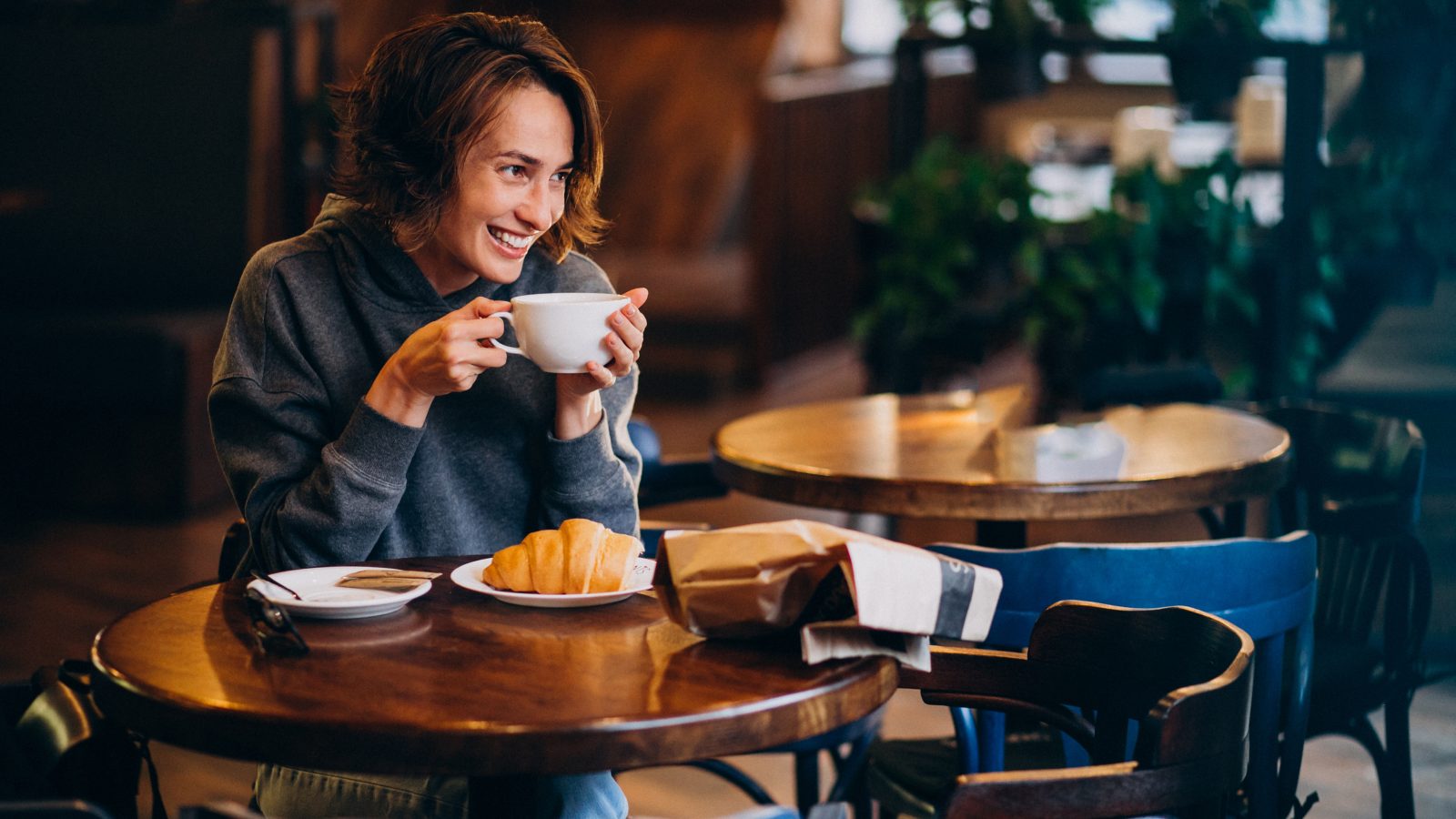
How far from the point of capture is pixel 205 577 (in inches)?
167

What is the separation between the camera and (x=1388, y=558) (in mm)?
2340

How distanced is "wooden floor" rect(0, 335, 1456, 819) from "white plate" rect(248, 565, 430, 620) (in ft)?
1.65

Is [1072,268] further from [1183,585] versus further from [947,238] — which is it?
[1183,585]

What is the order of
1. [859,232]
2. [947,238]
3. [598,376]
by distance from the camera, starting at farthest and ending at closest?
[859,232] → [947,238] → [598,376]

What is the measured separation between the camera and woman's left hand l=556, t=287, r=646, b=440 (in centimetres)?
156

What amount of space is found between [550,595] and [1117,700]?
0.53m

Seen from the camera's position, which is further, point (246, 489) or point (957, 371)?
point (957, 371)

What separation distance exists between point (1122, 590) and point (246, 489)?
914 millimetres

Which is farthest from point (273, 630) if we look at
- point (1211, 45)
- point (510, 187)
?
point (1211, 45)

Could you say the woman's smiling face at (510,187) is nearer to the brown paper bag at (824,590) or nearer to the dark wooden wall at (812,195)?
the brown paper bag at (824,590)

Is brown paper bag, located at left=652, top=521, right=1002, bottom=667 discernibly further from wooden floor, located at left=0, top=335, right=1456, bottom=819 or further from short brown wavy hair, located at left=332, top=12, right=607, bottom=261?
wooden floor, located at left=0, top=335, right=1456, bottom=819

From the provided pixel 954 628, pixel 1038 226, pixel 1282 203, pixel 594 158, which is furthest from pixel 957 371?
pixel 954 628

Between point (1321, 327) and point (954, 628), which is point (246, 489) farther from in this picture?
point (1321, 327)

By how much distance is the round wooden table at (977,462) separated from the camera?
7.11 feet
